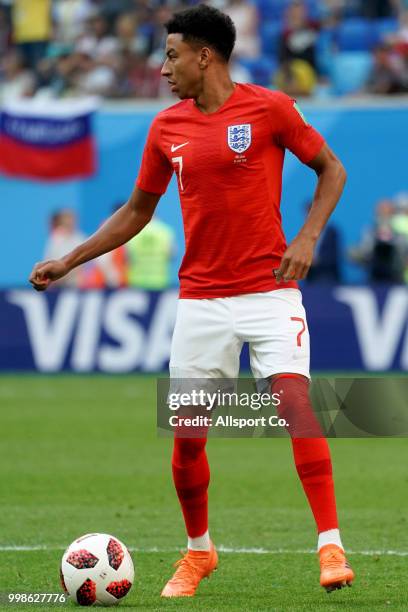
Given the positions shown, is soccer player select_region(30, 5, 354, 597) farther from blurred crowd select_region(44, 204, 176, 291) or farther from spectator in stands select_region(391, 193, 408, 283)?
spectator in stands select_region(391, 193, 408, 283)

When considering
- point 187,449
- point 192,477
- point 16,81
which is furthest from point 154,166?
point 16,81

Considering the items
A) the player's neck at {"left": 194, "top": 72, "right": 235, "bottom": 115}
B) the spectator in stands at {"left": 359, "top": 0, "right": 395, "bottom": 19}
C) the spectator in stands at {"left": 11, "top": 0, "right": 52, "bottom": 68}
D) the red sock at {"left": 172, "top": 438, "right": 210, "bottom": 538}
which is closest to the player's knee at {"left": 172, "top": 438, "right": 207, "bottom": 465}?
the red sock at {"left": 172, "top": 438, "right": 210, "bottom": 538}

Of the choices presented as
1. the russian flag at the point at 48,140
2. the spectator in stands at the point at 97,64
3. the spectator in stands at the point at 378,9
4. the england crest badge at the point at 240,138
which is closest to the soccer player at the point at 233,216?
the england crest badge at the point at 240,138

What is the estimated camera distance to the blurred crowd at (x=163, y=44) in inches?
848

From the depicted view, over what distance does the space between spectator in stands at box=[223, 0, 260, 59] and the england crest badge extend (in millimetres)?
16069

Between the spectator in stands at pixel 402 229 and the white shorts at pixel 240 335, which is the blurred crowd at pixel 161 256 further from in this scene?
the white shorts at pixel 240 335

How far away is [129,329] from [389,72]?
6.42 metres

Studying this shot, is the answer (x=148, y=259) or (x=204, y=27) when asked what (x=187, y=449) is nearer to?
(x=204, y=27)

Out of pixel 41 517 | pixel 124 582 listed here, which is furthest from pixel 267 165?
pixel 41 517

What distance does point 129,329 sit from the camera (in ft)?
56.6

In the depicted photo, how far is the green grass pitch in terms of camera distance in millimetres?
6367

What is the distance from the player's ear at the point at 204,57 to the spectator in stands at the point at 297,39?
15.6m

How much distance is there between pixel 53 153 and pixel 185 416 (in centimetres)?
1560

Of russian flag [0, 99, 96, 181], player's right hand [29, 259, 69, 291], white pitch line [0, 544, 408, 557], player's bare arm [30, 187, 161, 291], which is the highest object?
player's bare arm [30, 187, 161, 291]
